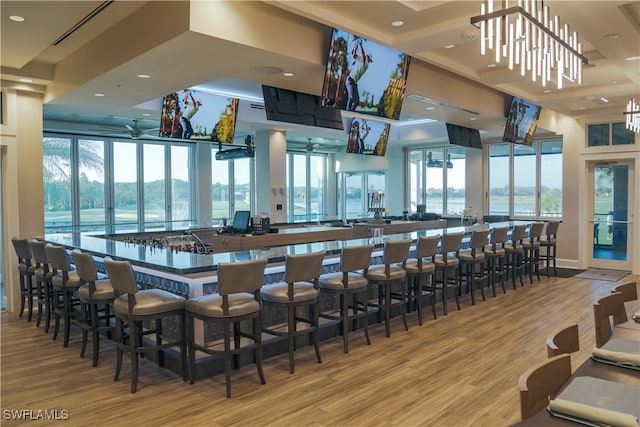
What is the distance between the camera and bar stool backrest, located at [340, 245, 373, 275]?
4391 mm

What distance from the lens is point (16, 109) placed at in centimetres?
614

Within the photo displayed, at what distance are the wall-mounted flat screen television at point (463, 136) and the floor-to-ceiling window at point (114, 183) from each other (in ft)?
22.3

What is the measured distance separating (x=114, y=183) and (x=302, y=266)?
8.56 m

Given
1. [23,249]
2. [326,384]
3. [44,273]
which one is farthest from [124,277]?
[23,249]

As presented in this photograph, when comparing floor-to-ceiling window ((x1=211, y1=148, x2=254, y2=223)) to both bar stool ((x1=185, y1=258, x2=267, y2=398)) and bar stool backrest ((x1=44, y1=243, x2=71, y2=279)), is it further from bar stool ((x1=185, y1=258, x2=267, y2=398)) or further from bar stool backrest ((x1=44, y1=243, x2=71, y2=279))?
bar stool ((x1=185, y1=258, x2=267, y2=398))

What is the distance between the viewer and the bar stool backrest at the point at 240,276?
3422mm

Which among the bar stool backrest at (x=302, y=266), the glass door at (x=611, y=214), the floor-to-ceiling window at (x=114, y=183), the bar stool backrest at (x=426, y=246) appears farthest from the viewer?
the floor-to-ceiling window at (x=114, y=183)

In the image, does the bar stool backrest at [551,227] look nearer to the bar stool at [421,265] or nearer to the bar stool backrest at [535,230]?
the bar stool backrest at [535,230]

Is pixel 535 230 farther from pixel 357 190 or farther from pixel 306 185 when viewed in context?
pixel 306 185

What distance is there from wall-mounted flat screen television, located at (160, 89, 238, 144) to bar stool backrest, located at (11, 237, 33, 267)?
6.94ft

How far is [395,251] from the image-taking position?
16.2ft

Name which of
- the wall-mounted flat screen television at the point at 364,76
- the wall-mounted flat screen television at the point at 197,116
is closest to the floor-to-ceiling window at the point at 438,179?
the wall-mounted flat screen television at the point at 197,116

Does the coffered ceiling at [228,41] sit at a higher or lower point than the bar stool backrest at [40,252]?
higher

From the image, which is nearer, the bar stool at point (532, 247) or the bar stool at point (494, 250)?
the bar stool at point (494, 250)
